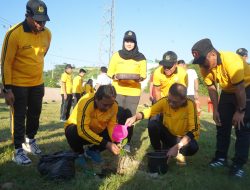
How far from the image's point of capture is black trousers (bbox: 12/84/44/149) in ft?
16.1

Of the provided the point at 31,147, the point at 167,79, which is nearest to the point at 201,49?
the point at 167,79

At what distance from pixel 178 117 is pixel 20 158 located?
2.41 m

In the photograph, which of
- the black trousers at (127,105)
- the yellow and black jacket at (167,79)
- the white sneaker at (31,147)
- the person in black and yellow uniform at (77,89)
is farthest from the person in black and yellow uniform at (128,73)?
the person in black and yellow uniform at (77,89)

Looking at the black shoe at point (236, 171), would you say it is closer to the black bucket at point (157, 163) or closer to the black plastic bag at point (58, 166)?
the black bucket at point (157, 163)

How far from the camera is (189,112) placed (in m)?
5.11

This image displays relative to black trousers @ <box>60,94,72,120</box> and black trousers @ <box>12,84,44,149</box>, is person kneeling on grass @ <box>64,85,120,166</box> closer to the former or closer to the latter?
black trousers @ <box>12,84,44,149</box>

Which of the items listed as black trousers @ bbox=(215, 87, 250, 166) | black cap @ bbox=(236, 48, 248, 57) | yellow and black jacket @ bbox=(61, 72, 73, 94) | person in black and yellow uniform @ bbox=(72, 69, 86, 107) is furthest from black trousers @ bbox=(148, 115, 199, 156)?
person in black and yellow uniform @ bbox=(72, 69, 86, 107)

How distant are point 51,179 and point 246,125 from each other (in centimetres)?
278

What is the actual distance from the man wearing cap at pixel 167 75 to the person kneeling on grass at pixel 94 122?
1633mm

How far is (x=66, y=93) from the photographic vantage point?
1174cm

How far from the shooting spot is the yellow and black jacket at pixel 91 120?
4594 millimetres

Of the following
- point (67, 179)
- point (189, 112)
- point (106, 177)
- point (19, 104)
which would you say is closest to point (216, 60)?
point (189, 112)

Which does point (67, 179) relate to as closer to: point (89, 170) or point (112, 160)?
point (89, 170)

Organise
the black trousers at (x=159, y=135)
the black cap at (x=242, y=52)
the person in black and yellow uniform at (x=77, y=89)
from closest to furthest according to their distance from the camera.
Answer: the black trousers at (x=159, y=135) → the black cap at (x=242, y=52) → the person in black and yellow uniform at (x=77, y=89)
